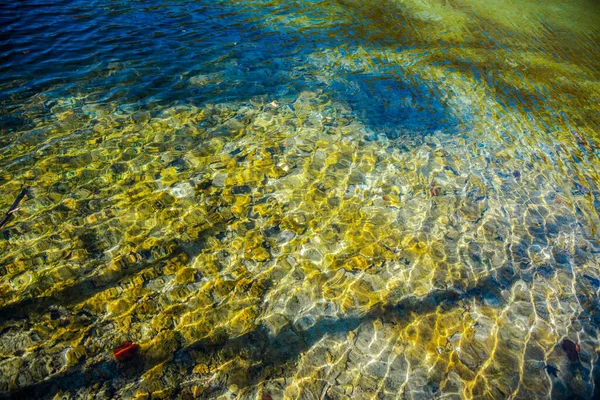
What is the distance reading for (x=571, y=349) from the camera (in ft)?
16.1

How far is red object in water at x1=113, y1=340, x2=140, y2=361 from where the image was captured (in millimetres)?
4074

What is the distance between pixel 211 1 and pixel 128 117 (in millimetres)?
8412

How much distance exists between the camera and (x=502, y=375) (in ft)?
14.8

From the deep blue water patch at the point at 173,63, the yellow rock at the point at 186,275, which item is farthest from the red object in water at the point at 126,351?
the deep blue water patch at the point at 173,63

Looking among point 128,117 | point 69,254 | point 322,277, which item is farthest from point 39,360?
point 128,117

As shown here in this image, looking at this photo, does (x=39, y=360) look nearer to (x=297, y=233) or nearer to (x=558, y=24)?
(x=297, y=233)

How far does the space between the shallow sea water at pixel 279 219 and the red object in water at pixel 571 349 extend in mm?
46

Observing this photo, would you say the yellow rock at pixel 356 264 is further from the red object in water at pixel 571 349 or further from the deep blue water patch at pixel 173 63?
the deep blue water patch at pixel 173 63

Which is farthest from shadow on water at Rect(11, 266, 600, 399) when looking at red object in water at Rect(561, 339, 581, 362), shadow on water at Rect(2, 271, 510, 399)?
red object in water at Rect(561, 339, 581, 362)

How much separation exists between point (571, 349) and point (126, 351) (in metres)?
6.07

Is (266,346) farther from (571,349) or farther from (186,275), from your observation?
(571,349)

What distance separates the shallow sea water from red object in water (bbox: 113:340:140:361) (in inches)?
3.5

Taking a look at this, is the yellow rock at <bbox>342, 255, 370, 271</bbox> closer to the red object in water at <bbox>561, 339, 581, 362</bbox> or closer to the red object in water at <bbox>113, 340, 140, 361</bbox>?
the red object in water at <bbox>561, 339, 581, 362</bbox>

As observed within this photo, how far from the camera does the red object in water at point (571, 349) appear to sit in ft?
15.9
